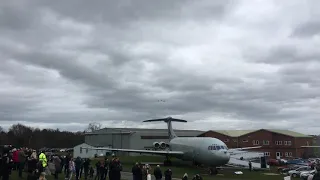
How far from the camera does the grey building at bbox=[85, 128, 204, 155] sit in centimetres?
9981

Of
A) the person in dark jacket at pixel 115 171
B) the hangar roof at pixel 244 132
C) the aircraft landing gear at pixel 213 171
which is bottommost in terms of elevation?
the aircraft landing gear at pixel 213 171

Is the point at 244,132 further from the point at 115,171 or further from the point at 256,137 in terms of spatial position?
the point at 115,171

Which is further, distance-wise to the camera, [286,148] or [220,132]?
[220,132]

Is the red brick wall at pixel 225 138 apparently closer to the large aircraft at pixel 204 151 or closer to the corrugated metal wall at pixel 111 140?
the corrugated metal wall at pixel 111 140

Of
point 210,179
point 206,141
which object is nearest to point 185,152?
point 206,141

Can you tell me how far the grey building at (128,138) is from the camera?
99.8m

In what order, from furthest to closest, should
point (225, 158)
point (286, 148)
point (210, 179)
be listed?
point (286, 148), point (225, 158), point (210, 179)

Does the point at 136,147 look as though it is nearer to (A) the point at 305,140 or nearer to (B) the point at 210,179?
(A) the point at 305,140

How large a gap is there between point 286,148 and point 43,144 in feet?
263

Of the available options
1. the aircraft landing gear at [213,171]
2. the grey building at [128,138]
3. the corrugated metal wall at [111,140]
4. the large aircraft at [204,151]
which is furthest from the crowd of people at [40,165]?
the corrugated metal wall at [111,140]

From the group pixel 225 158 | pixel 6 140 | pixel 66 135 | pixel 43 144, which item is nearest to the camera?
pixel 225 158

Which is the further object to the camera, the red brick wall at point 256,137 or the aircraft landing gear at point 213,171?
the red brick wall at point 256,137

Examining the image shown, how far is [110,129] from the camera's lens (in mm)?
107250

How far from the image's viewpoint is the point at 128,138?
9969 cm
